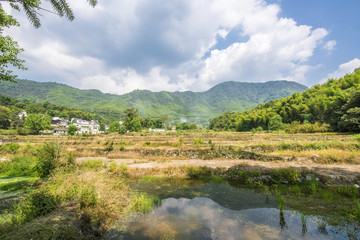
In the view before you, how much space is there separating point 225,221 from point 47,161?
10435 millimetres

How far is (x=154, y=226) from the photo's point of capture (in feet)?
17.7

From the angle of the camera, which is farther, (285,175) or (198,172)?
(198,172)

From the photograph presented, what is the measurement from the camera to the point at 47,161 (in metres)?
8.95

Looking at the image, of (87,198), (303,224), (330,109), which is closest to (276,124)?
(330,109)

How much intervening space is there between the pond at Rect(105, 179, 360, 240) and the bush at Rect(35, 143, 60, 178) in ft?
21.2

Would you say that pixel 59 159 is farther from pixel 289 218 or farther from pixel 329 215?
pixel 329 215

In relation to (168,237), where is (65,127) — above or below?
above

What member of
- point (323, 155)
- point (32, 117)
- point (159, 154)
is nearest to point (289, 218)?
point (323, 155)

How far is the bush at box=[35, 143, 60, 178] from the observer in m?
8.91

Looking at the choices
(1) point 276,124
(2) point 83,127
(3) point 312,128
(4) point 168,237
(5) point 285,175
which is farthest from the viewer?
(2) point 83,127

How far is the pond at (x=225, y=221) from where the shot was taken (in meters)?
4.75

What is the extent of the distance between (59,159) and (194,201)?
8873mm

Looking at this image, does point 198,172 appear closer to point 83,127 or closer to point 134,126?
point 134,126

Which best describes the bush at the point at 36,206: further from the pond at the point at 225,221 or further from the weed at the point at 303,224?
the weed at the point at 303,224
